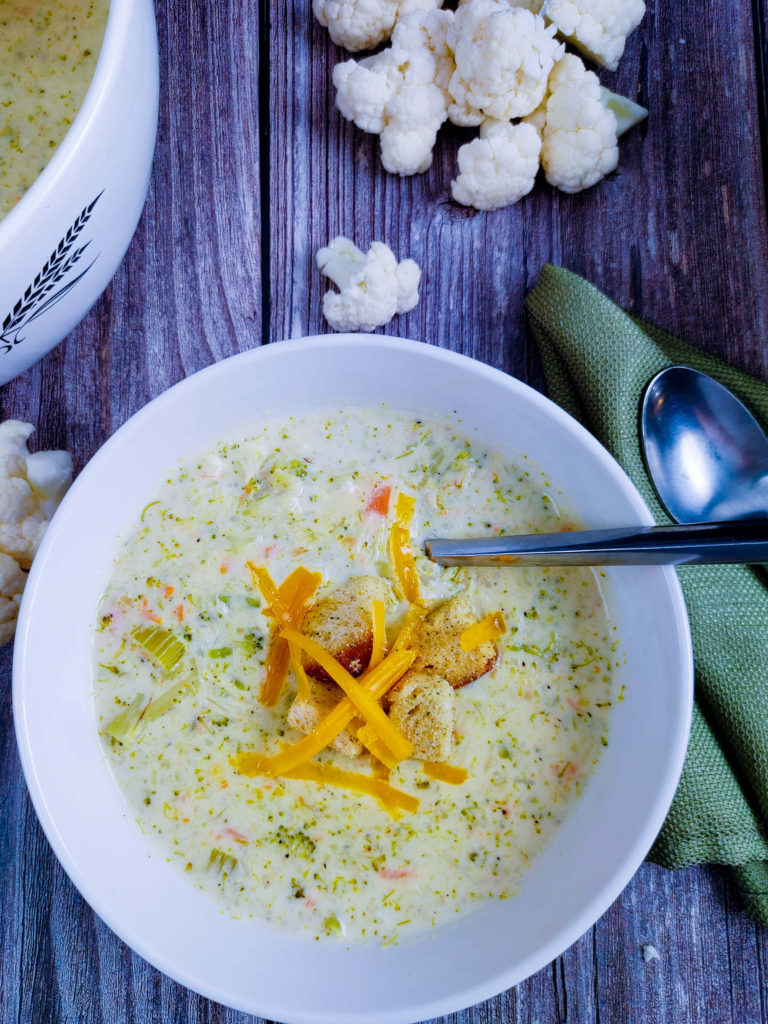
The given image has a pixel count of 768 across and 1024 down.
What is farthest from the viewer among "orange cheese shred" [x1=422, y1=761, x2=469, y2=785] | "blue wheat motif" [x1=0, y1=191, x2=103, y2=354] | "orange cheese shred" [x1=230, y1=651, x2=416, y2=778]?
"orange cheese shred" [x1=422, y1=761, x2=469, y2=785]

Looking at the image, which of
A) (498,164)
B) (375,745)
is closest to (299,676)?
(375,745)

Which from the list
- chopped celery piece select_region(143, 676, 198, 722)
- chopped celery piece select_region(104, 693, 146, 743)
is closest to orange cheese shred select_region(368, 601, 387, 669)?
chopped celery piece select_region(143, 676, 198, 722)

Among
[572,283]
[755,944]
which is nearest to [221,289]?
[572,283]

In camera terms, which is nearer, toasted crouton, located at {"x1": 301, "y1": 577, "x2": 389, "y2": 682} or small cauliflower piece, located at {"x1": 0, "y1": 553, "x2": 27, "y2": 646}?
toasted crouton, located at {"x1": 301, "y1": 577, "x2": 389, "y2": 682}

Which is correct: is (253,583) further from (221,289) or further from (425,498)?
(221,289)

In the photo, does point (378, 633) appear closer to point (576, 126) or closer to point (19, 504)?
point (19, 504)

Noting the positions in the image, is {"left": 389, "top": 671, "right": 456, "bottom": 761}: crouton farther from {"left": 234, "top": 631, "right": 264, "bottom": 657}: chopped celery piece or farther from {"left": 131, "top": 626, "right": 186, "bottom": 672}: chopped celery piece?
{"left": 131, "top": 626, "right": 186, "bottom": 672}: chopped celery piece
